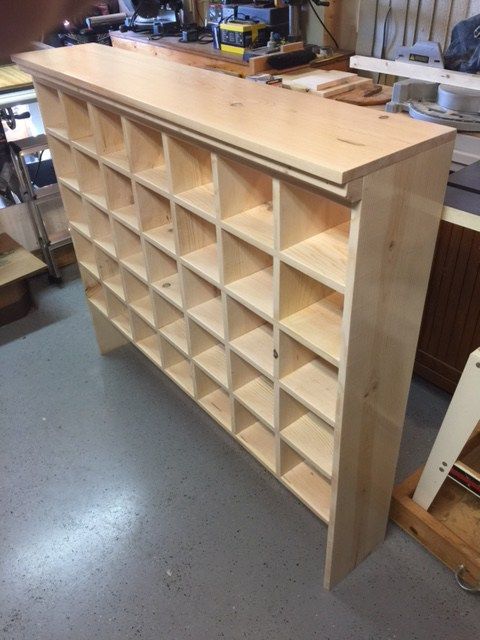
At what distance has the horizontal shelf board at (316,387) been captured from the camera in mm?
1264

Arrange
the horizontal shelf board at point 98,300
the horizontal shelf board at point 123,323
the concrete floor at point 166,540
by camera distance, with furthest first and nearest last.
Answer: the horizontal shelf board at point 98,300
the horizontal shelf board at point 123,323
the concrete floor at point 166,540

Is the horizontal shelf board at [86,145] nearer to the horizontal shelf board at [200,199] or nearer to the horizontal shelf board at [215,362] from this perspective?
the horizontal shelf board at [200,199]

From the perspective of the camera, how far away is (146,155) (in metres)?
1.53

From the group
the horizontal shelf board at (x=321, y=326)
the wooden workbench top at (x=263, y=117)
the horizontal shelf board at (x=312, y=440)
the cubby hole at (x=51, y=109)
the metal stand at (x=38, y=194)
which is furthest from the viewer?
the metal stand at (x=38, y=194)

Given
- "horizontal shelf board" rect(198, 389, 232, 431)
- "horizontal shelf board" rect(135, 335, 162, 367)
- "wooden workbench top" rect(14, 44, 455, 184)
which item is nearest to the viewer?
"wooden workbench top" rect(14, 44, 455, 184)

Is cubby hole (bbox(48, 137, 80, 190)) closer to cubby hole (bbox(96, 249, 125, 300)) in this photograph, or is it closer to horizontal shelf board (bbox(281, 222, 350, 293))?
cubby hole (bbox(96, 249, 125, 300))

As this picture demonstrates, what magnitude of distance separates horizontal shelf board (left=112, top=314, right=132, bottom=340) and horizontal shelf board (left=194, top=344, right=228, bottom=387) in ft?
1.49

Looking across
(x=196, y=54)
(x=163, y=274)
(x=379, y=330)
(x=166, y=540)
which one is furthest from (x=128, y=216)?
(x=196, y=54)

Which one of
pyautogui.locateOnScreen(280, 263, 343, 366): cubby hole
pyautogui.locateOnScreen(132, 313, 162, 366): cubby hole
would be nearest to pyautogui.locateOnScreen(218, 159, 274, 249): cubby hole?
pyautogui.locateOnScreen(280, 263, 343, 366): cubby hole

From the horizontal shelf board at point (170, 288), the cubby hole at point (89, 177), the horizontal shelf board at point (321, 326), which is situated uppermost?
the cubby hole at point (89, 177)

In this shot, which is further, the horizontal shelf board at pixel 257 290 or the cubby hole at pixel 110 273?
the cubby hole at pixel 110 273

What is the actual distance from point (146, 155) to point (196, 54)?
116 cm

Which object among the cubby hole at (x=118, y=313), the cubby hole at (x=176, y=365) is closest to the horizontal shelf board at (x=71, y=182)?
the cubby hole at (x=118, y=313)

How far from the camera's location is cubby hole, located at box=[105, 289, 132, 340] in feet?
6.80
